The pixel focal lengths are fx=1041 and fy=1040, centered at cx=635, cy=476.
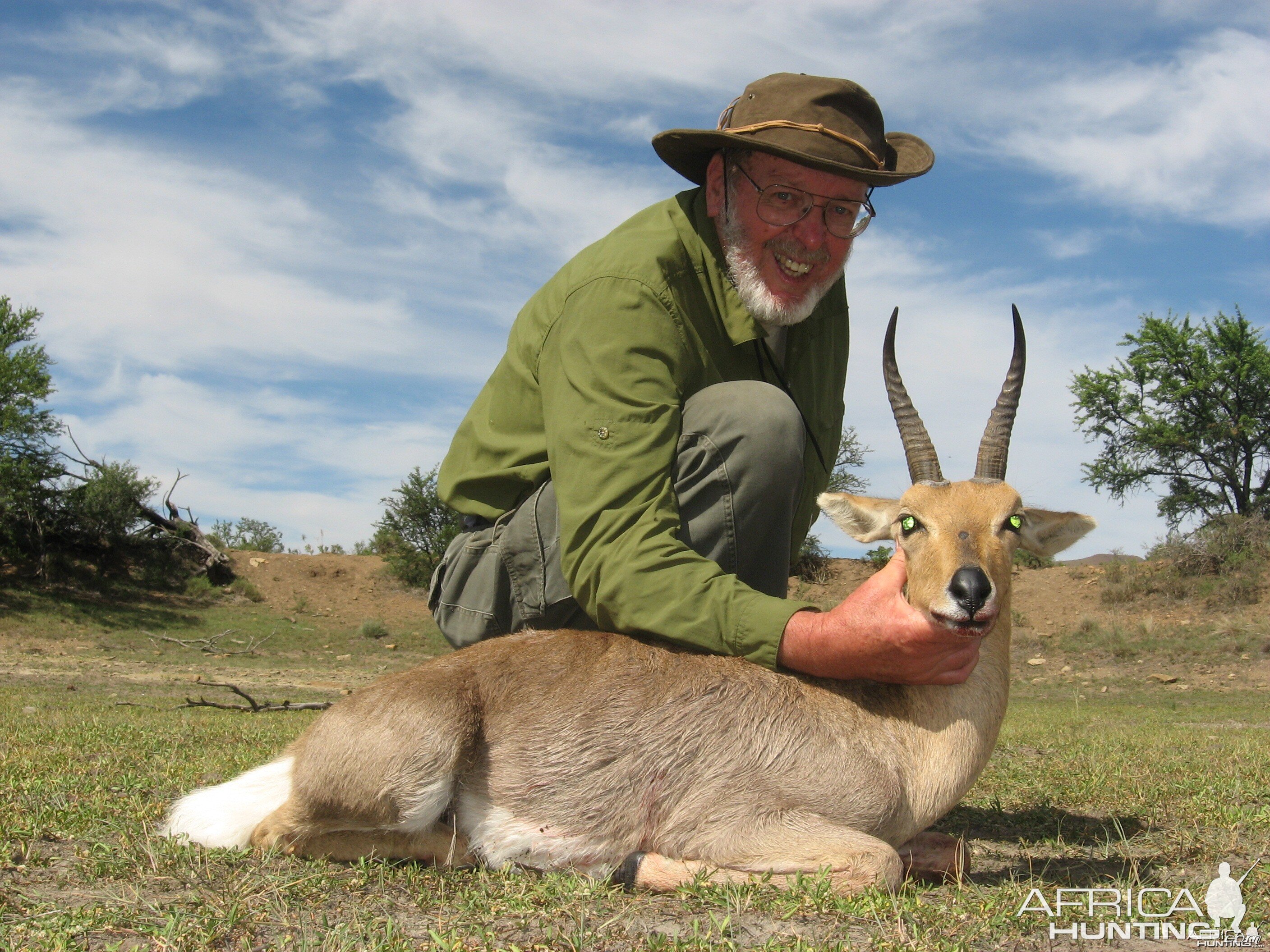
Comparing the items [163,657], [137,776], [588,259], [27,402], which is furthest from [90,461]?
[588,259]

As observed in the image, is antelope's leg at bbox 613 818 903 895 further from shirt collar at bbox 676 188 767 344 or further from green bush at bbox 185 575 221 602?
green bush at bbox 185 575 221 602

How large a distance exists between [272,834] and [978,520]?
9.42 feet

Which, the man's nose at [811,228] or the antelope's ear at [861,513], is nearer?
the antelope's ear at [861,513]

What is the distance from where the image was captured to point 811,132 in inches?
182

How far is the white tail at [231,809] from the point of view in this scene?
3.83 m

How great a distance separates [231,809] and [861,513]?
9.16 ft

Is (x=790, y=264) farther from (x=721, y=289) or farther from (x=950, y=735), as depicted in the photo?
(x=950, y=735)

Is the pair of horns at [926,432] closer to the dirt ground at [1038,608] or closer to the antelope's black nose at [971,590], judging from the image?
the antelope's black nose at [971,590]

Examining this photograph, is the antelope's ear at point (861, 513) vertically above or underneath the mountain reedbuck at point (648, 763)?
above

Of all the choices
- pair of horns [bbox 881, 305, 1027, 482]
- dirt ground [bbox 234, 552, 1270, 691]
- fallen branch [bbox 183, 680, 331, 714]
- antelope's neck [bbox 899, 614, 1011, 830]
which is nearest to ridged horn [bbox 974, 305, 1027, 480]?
pair of horns [bbox 881, 305, 1027, 482]

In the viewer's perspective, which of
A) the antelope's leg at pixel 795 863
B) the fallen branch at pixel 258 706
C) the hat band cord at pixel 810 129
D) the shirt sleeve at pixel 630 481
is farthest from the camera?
the fallen branch at pixel 258 706

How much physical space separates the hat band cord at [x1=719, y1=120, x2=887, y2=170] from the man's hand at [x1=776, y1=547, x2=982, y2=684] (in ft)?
6.58

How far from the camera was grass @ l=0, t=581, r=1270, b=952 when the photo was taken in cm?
286

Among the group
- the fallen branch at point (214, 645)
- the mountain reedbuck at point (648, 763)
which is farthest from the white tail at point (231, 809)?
the fallen branch at point (214, 645)
